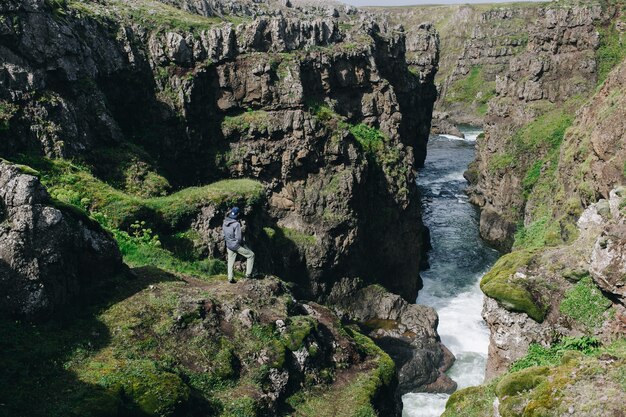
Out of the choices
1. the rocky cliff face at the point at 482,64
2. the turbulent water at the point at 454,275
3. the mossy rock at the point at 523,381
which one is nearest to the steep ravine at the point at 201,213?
the turbulent water at the point at 454,275

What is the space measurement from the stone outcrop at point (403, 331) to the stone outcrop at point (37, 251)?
23.7 metres

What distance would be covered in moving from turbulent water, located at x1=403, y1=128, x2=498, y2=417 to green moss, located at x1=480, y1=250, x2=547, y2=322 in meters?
14.5

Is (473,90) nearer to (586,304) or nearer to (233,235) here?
(586,304)

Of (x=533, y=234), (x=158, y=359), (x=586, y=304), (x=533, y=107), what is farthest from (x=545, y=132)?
(x=158, y=359)

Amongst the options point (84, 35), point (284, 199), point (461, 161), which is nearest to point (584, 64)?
point (461, 161)

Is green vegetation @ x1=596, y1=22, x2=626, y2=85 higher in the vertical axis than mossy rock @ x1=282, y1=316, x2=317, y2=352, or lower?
higher

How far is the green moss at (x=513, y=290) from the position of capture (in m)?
18.2

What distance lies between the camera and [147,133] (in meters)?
34.0

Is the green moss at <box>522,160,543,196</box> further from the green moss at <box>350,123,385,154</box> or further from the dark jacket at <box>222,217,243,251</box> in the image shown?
the dark jacket at <box>222,217,243,251</box>

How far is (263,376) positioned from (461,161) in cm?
8833

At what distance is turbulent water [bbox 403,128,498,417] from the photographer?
117ft

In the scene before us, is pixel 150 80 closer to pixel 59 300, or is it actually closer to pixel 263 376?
pixel 59 300

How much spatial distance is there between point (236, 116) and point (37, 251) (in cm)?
2550

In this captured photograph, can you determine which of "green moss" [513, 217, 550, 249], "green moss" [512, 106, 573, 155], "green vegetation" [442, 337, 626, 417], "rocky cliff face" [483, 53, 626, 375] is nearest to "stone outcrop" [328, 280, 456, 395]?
"green moss" [513, 217, 550, 249]
